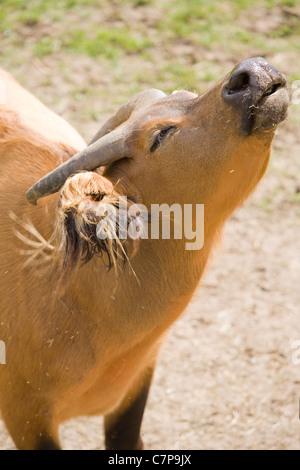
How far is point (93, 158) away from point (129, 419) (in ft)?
6.13

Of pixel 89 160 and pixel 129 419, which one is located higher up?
pixel 89 160

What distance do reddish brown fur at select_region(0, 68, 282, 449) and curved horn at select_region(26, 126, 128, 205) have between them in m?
0.09

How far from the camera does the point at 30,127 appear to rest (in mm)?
4238

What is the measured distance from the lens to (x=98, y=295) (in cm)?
346

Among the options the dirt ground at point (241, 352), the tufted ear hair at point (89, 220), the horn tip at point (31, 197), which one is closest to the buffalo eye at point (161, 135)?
the tufted ear hair at point (89, 220)

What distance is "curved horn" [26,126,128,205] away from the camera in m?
3.29

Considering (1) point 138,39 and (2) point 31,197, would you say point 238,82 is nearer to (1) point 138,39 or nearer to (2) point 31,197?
(2) point 31,197

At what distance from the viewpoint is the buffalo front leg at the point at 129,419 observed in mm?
4309

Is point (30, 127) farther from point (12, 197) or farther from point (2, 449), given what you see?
point (2, 449)

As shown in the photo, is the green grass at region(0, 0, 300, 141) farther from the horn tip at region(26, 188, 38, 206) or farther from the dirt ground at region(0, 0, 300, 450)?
the horn tip at region(26, 188, 38, 206)

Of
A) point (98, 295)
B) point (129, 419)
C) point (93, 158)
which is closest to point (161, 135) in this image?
point (93, 158)

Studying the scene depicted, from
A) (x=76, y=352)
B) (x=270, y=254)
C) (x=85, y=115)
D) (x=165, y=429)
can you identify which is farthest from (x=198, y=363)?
(x=85, y=115)

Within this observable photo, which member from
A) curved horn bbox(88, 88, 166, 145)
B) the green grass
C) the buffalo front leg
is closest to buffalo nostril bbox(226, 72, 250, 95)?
curved horn bbox(88, 88, 166, 145)

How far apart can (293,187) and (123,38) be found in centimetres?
311
